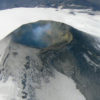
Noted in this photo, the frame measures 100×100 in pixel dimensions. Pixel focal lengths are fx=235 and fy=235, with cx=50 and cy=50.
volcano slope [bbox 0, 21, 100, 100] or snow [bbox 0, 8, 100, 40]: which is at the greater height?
volcano slope [bbox 0, 21, 100, 100]

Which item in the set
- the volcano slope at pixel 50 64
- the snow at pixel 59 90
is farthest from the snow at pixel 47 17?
the snow at pixel 59 90

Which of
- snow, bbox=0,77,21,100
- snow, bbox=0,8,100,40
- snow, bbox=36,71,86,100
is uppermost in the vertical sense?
snow, bbox=0,77,21,100

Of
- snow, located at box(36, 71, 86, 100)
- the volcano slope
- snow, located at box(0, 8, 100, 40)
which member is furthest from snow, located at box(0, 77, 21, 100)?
snow, located at box(0, 8, 100, 40)

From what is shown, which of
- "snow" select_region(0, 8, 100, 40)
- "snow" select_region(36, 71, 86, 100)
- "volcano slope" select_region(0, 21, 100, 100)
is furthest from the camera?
"snow" select_region(0, 8, 100, 40)

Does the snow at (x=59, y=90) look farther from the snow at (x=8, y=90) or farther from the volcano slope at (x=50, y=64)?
the snow at (x=8, y=90)

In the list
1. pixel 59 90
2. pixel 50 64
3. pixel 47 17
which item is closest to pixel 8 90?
pixel 59 90

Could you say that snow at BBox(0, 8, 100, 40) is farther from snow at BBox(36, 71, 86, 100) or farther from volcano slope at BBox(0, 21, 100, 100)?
snow at BBox(36, 71, 86, 100)

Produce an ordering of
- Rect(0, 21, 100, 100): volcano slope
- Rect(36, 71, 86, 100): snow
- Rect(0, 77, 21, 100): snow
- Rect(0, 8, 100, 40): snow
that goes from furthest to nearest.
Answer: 1. Rect(0, 8, 100, 40): snow
2. Rect(0, 21, 100, 100): volcano slope
3. Rect(36, 71, 86, 100): snow
4. Rect(0, 77, 21, 100): snow
